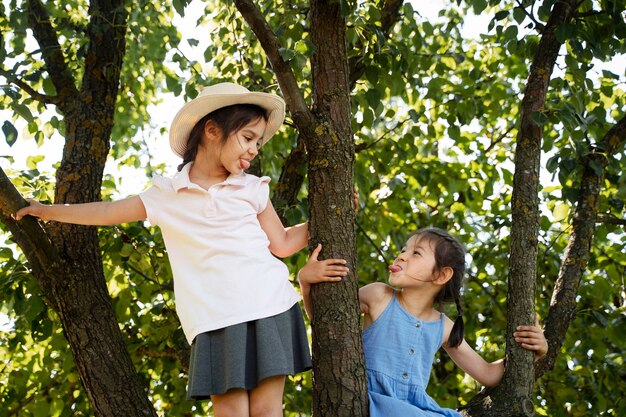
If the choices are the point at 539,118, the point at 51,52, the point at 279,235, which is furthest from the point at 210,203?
the point at 51,52

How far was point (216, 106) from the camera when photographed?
8.50ft

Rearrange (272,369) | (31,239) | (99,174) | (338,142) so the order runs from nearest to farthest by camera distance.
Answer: (272,369) → (338,142) → (31,239) → (99,174)

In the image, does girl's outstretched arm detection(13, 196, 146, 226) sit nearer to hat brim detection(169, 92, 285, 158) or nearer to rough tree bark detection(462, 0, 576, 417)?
hat brim detection(169, 92, 285, 158)

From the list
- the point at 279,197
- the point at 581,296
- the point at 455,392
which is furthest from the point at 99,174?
the point at 455,392

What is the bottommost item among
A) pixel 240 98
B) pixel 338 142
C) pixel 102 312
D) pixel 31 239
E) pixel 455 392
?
pixel 455 392

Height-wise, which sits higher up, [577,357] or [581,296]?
[581,296]

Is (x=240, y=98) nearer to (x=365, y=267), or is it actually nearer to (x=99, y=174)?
(x=99, y=174)

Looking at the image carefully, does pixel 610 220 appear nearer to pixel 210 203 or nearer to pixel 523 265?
pixel 523 265

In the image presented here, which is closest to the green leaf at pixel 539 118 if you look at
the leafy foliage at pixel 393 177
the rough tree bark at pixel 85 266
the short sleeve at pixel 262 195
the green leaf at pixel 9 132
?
the leafy foliage at pixel 393 177

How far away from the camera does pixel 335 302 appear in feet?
7.54

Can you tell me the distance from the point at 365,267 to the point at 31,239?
9.43 feet

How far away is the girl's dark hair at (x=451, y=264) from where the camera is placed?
9.09ft

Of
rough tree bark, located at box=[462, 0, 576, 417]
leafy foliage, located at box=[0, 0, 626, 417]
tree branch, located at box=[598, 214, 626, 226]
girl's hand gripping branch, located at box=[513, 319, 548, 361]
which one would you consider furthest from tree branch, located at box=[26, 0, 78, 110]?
tree branch, located at box=[598, 214, 626, 226]

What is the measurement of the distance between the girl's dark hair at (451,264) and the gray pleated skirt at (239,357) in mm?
656
